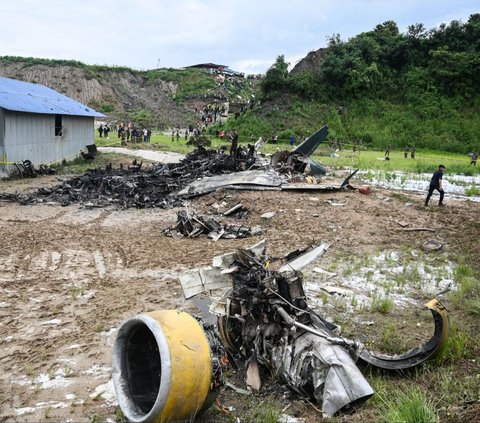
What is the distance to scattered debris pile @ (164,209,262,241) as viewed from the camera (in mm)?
9852

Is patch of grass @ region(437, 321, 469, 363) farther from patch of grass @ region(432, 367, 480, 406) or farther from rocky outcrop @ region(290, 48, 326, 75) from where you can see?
rocky outcrop @ region(290, 48, 326, 75)

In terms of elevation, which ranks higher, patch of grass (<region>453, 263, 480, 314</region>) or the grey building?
the grey building

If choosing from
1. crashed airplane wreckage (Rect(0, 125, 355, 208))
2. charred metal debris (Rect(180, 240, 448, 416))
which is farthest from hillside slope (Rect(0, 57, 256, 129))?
charred metal debris (Rect(180, 240, 448, 416))

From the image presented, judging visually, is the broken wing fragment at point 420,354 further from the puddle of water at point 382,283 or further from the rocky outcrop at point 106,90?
the rocky outcrop at point 106,90

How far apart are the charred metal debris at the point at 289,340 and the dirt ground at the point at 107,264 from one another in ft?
0.74

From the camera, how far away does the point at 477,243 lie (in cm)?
929

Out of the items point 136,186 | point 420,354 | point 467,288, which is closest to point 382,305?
point 420,354

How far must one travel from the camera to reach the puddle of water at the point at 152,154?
24686 mm

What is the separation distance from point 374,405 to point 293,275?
1324mm

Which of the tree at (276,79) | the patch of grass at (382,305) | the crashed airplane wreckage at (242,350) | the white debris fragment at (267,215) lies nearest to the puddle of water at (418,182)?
the white debris fragment at (267,215)

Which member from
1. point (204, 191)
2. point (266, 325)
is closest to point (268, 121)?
point (204, 191)

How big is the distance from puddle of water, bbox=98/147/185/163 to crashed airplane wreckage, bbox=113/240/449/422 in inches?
792

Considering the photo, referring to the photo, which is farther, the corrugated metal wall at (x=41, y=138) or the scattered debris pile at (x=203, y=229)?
the corrugated metal wall at (x=41, y=138)

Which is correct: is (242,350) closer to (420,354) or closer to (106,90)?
(420,354)
